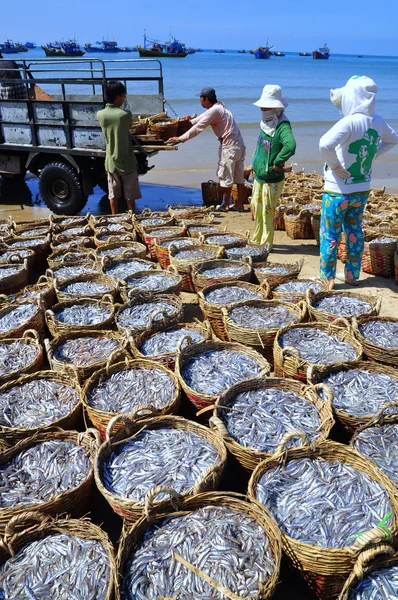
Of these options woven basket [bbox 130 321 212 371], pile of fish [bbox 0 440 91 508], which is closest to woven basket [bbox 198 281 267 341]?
woven basket [bbox 130 321 212 371]

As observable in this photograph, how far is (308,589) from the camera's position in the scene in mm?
2426

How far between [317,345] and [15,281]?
3.66 metres

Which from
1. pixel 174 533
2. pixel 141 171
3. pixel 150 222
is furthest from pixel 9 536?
pixel 141 171

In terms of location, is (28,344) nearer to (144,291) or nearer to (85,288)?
(85,288)

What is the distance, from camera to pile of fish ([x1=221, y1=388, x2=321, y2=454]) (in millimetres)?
3023

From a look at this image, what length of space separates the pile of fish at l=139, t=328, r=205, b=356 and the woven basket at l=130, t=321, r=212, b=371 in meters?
0.03

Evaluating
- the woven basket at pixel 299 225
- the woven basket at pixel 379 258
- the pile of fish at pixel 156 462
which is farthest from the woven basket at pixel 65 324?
the woven basket at pixel 299 225

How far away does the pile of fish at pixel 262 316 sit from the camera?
4457 mm

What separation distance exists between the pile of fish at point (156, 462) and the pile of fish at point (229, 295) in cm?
212

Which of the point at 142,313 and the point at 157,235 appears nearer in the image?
the point at 142,313

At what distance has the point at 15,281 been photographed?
5602 mm

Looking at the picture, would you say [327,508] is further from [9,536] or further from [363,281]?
[363,281]

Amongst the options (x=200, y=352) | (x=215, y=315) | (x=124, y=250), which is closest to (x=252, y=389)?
Answer: (x=200, y=352)

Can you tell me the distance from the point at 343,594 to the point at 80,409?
2.13 metres
